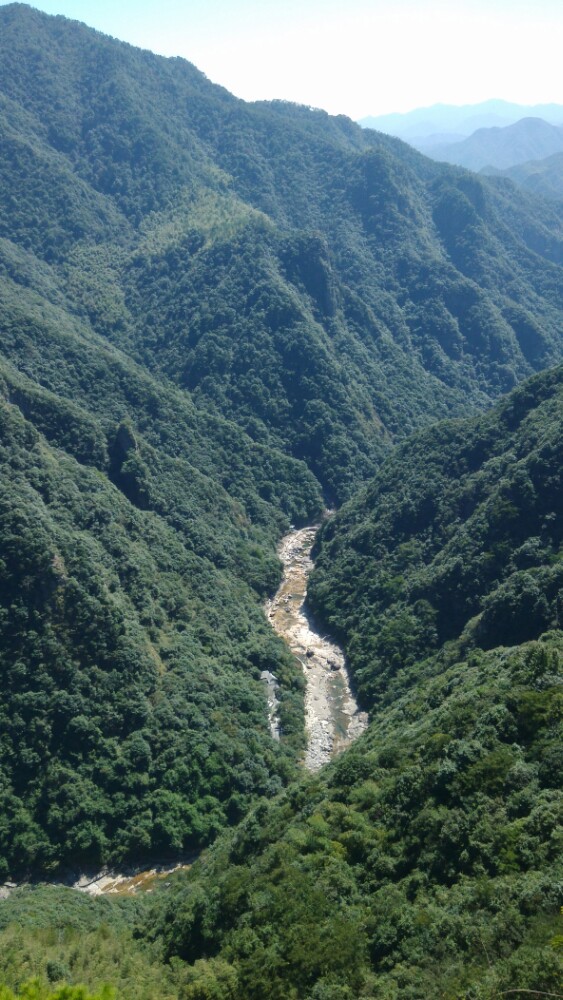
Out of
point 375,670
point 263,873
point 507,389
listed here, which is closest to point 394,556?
point 375,670

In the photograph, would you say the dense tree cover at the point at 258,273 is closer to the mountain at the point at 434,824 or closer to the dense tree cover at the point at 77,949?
the mountain at the point at 434,824

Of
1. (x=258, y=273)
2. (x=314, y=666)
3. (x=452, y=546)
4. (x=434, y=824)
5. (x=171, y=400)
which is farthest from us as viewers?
(x=258, y=273)

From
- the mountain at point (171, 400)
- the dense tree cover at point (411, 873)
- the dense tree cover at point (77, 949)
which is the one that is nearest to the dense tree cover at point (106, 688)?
the mountain at point (171, 400)

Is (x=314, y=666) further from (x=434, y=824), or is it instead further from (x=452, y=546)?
(x=434, y=824)

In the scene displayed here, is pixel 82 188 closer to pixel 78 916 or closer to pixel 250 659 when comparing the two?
pixel 250 659

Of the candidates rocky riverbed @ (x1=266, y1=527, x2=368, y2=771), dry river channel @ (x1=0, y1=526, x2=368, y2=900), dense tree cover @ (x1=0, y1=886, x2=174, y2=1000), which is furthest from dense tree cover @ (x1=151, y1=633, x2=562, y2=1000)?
rocky riverbed @ (x1=266, y1=527, x2=368, y2=771)

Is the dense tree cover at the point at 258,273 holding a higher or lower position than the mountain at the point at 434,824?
higher

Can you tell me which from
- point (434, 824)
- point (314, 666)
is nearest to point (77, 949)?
point (434, 824)
